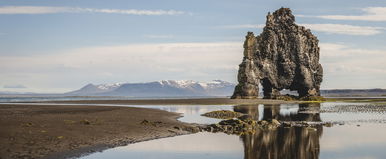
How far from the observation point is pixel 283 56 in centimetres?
14338

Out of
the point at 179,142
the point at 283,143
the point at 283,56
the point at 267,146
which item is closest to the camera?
the point at 267,146

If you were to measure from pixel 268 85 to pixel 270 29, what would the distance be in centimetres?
1850

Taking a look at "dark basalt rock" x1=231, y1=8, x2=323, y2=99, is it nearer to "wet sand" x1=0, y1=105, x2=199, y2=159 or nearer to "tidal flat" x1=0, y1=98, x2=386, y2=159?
"tidal flat" x1=0, y1=98, x2=386, y2=159

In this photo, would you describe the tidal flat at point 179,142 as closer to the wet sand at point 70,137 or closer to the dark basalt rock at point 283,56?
the wet sand at point 70,137

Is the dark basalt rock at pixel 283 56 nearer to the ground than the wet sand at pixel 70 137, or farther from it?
farther from it

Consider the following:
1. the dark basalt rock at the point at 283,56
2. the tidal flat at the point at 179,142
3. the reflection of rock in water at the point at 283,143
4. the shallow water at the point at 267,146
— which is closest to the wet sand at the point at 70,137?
the tidal flat at the point at 179,142

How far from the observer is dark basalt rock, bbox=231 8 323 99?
13825 centimetres

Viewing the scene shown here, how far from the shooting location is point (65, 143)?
27234mm

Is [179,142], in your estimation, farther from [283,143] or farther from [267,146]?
[283,143]

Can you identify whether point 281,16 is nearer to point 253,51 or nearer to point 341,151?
point 253,51

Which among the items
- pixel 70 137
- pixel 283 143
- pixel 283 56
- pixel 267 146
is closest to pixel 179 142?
pixel 267 146

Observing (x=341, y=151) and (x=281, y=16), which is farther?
(x=281, y=16)

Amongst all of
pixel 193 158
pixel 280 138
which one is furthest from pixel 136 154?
pixel 280 138

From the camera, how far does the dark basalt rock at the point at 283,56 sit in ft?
454
